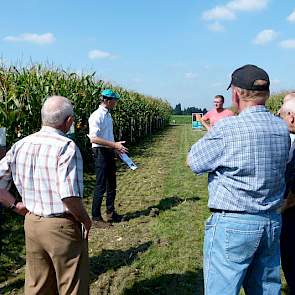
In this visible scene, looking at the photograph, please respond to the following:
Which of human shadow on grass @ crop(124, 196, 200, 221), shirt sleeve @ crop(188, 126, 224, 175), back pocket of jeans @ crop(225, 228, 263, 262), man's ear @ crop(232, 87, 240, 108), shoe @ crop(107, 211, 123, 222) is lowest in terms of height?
human shadow on grass @ crop(124, 196, 200, 221)

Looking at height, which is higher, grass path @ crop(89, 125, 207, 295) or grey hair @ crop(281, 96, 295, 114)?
grey hair @ crop(281, 96, 295, 114)

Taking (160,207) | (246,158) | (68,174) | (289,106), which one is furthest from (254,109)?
(160,207)

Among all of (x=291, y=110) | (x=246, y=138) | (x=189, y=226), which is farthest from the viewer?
(x=189, y=226)

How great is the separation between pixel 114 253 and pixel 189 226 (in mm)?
1571

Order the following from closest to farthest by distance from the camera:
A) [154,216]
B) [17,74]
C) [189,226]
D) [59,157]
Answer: [59,157], [189,226], [154,216], [17,74]

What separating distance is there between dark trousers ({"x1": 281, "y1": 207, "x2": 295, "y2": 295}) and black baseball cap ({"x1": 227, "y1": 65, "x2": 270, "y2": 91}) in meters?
1.18

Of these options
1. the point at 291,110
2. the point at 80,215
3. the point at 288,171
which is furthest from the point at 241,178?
the point at 80,215

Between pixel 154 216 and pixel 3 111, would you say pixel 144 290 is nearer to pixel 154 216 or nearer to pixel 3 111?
pixel 154 216

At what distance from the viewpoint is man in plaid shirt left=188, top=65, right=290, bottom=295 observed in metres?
2.46

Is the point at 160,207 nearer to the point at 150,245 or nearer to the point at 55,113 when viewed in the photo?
the point at 150,245

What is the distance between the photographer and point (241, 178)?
2.48 m

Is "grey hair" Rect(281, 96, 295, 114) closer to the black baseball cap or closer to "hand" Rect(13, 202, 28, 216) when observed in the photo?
the black baseball cap

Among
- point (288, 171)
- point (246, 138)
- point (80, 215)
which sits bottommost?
point (80, 215)

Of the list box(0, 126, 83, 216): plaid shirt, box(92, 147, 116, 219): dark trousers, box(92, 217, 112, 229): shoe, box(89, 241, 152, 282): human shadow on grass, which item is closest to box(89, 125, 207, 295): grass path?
box(89, 241, 152, 282): human shadow on grass
